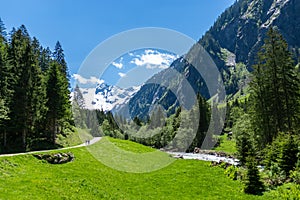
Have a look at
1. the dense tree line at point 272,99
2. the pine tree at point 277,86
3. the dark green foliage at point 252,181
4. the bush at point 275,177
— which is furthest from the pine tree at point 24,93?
the pine tree at point 277,86

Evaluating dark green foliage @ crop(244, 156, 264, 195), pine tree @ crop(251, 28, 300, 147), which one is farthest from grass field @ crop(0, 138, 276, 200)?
pine tree @ crop(251, 28, 300, 147)

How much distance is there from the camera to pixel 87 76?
94.7 feet

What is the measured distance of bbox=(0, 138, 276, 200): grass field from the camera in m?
20.5

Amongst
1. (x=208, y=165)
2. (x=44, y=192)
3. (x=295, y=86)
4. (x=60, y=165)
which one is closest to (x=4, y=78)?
(x=60, y=165)

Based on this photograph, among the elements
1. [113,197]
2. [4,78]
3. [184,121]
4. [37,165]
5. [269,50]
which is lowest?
[113,197]

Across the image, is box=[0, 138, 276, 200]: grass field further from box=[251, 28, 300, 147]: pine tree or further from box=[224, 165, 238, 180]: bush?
box=[251, 28, 300, 147]: pine tree

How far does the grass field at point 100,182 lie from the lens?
20.5 metres

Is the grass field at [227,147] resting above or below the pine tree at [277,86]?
below

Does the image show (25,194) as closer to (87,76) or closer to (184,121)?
(87,76)

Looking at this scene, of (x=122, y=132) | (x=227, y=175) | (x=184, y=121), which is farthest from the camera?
(x=122, y=132)

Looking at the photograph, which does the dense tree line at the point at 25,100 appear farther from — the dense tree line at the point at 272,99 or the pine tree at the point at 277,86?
the pine tree at the point at 277,86

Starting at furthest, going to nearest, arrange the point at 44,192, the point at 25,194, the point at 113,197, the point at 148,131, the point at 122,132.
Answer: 1. the point at 122,132
2. the point at 148,131
3. the point at 113,197
4. the point at 44,192
5. the point at 25,194

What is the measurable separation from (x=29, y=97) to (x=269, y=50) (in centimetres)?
3727

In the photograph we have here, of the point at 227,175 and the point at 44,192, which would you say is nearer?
the point at 44,192
